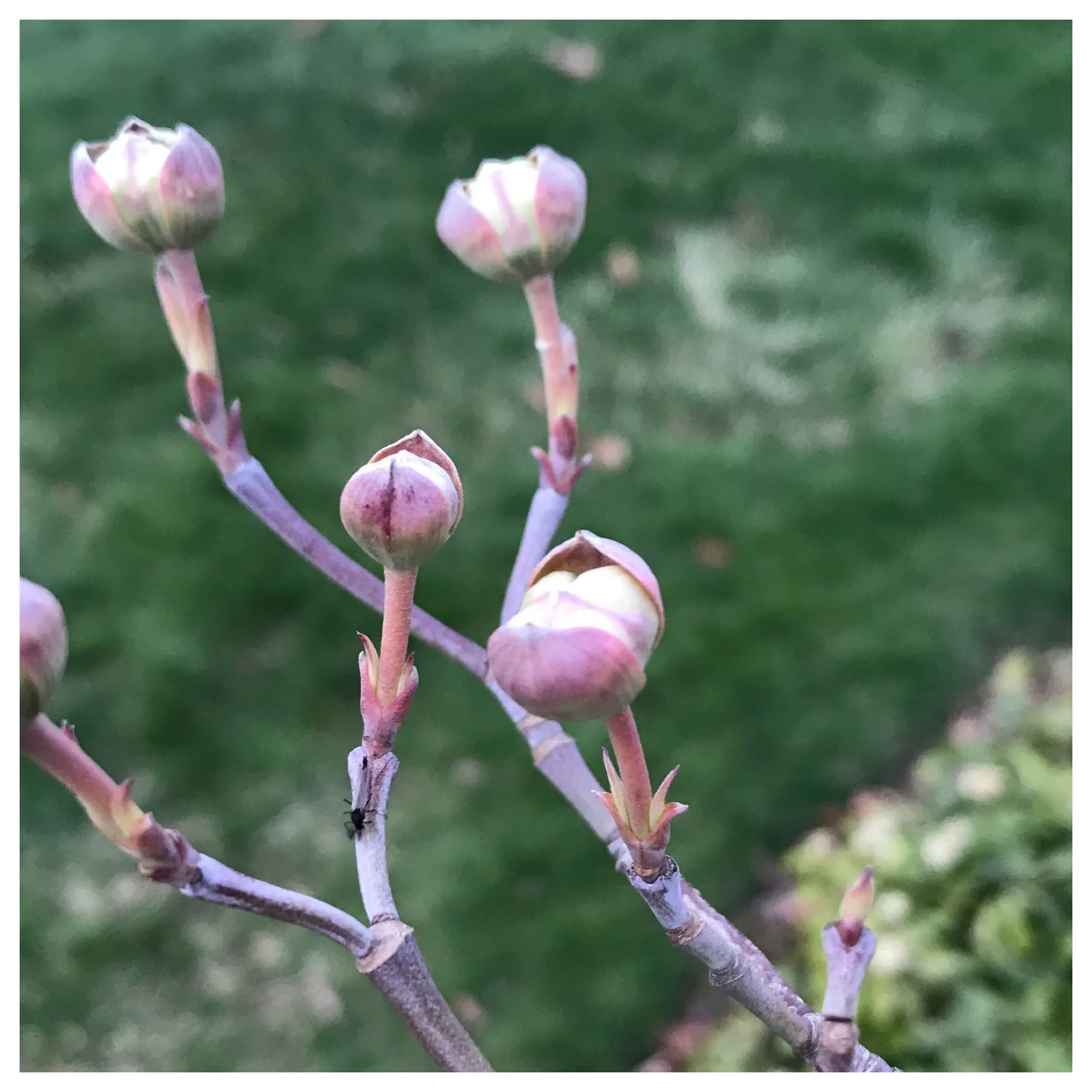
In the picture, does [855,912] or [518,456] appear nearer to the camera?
[855,912]

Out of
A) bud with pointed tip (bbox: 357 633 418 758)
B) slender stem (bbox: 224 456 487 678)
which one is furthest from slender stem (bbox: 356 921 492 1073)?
slender stem (bbox: 224 456 487 678)

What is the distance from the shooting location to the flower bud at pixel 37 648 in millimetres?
542

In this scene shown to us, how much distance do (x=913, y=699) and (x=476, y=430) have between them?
140 cm

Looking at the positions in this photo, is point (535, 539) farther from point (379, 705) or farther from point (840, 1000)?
point (840, 1000)

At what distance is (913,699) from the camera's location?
2.55m

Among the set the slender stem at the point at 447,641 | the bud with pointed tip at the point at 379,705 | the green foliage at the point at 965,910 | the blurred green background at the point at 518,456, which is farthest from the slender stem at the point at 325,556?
the blurred green background at the point at 518,456

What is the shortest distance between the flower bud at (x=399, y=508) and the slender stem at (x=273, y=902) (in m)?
0.22

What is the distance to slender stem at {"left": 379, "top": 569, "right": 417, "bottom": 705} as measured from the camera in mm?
635

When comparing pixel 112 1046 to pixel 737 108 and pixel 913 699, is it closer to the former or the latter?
pixel 913 699

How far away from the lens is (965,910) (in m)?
2.03

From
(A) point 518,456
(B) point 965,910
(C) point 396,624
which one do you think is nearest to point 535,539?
(C) point 396,624

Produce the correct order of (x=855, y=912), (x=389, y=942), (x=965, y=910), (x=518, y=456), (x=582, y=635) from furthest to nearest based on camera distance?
(x=518, y=456) < (x=965, y=910) < (x=855, y=912) < (x=389, y=942) < (x=582, y=635)

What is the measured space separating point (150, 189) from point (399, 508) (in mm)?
422
